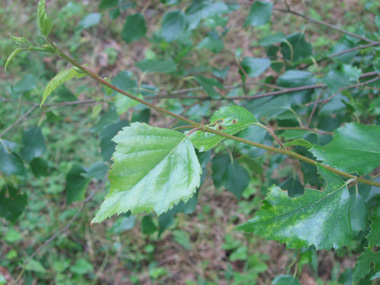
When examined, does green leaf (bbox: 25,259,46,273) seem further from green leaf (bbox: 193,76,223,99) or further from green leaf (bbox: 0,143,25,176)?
green leaf (bbox: 193,76,223,99)

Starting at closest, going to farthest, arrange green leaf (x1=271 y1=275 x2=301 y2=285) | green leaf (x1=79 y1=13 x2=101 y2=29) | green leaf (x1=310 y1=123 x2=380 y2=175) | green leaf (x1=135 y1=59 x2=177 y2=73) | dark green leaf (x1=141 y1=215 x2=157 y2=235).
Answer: green leaf (x1=310 y1=123 x2=380 y2=175)
green leaf (x1=271 y1=275 x2=301 y2=285)
green leaf (x1=135 y1=59 x2=177 y2=73)
dark green leaf (x1=141 y1=215 x2=157 y2=235)
green leaf (x1=79 y1=13 x2=101 y2=29)

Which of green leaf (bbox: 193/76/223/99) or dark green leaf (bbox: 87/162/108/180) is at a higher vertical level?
green leaf (bbox: 193/76/223/99)

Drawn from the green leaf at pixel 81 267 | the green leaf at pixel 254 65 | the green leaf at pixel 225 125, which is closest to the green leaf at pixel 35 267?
the green leaf at pixel 81 267

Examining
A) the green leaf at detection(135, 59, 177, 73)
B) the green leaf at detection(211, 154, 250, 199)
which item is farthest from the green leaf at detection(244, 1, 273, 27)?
the green leaf at detection(211, 154, 250, 199)

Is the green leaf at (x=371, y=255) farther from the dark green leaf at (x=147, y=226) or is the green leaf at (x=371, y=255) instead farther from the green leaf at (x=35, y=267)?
the green leaf at (x=35, y=267)

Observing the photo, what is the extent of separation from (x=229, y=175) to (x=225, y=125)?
53 cm

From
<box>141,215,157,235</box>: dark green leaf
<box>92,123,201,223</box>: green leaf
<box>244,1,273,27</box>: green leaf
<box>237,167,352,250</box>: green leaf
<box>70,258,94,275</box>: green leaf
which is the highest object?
<box>244,1,273,27</box>: green leaf

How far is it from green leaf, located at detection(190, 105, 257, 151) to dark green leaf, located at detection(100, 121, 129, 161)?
1.51 ft

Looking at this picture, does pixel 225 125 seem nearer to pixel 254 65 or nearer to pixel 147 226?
pixel 254 65

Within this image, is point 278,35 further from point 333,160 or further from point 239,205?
point 239,205

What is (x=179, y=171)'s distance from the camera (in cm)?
57

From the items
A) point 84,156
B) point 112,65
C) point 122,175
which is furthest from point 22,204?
point 112,65

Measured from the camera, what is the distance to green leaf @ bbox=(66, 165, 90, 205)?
49.1 inches

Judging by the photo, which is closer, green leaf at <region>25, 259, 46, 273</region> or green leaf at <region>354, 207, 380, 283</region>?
green leaf at <region>354, 207, 380, 283</region>
